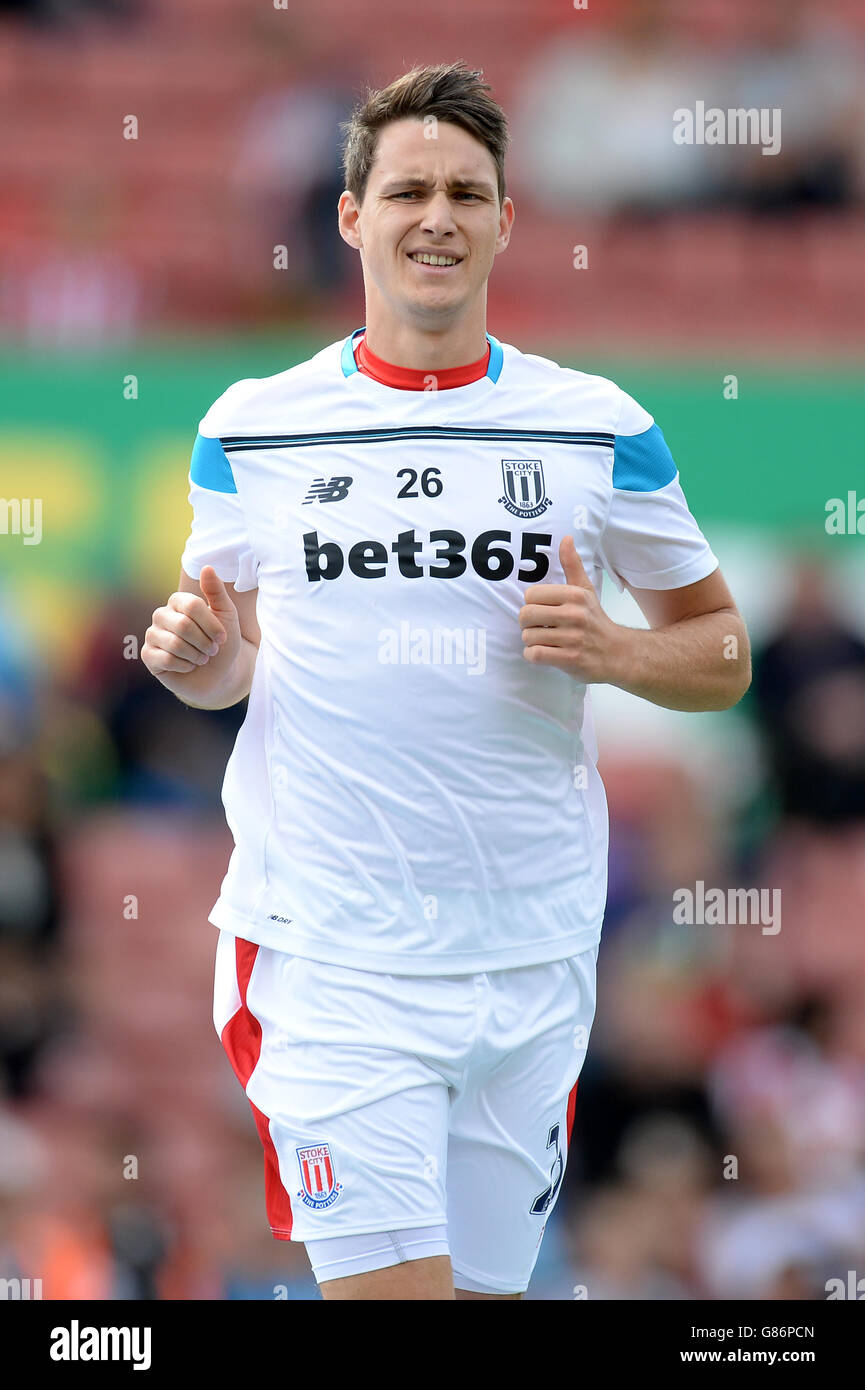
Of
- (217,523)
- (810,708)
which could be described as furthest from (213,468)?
(810,708)

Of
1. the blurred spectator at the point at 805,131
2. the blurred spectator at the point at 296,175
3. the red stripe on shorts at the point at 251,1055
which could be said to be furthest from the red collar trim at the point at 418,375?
the blurred spectator at the point at 805,131

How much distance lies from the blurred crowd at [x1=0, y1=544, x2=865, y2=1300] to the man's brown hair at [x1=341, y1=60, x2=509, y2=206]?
334cm

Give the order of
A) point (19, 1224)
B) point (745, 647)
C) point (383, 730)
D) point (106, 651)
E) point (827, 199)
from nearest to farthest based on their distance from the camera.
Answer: point (383, 730)
point (745, 647)
point (19, 1224)
point (106, 651)
point (827, 199)

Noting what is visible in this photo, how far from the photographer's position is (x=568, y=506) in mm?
3262

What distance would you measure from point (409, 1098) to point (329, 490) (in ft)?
3.59

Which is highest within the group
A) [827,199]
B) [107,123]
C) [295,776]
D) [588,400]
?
[107,123]

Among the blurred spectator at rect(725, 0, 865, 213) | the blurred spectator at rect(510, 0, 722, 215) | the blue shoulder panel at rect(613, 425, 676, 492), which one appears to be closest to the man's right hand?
the blue shoulder panel at rect(613, 425, 676, 492)

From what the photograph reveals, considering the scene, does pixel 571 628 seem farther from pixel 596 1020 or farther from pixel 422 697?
pixel 596 1020

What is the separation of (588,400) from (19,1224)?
3753 millimetres

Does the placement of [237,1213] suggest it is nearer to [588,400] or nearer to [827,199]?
[588,400]

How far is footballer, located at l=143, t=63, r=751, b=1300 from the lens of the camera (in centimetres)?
314

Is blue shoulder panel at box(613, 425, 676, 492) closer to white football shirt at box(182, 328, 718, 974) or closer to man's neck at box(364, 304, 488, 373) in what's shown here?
white football shirt at box(182, 328, 718, 974)

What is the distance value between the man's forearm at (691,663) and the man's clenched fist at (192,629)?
2.33 feet

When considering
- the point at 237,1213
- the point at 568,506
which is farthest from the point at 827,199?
the point at 568,506
